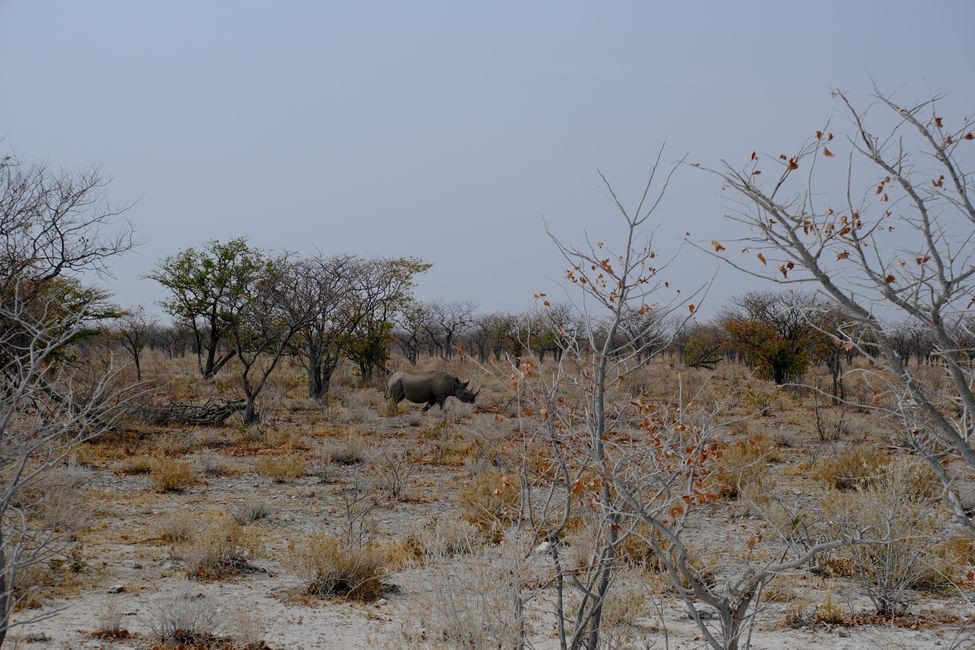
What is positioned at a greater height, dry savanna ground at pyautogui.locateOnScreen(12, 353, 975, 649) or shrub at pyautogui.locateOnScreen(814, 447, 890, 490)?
shrub at pyautogui.locateOnScreen(814, 447, 890, 490)

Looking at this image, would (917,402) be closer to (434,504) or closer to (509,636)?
(509,636)

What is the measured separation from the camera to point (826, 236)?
3.12 meters

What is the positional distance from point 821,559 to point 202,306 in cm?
2552

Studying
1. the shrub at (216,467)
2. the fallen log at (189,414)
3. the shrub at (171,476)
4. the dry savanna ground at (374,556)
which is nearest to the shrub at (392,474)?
the dry savanna ground at (374,556)

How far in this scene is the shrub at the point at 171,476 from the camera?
35.6ft

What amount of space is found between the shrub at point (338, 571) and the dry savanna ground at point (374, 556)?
0.02m

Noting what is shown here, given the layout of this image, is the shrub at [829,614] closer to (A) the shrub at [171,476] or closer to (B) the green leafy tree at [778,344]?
(A) the shrub at [171,476]

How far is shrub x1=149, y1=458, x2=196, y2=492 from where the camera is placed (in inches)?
427

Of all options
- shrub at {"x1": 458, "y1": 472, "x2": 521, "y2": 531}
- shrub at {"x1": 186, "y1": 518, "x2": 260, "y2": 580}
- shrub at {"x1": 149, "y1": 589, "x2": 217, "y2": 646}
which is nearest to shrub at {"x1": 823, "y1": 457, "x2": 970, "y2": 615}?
shrub at {"x1": 458, "y1": 472, "x2": 521, "y2": 531}

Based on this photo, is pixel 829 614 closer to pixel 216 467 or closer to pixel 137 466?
pixel 216 467

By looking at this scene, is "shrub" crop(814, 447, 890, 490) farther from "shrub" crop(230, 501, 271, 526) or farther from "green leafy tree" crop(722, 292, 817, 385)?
"green leafy tree" crop(722, 292, 817, 385)

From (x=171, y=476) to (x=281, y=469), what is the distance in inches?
66.0

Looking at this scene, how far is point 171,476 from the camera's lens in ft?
35.8

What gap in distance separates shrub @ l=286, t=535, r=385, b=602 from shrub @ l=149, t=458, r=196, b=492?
191 inches
